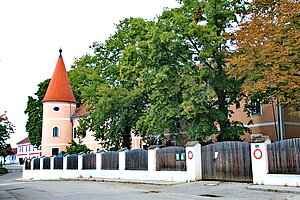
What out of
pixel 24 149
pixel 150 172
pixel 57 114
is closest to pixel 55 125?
pixel 57 114

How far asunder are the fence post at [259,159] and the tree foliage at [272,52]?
12.8ft

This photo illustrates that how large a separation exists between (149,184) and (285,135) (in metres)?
13.6

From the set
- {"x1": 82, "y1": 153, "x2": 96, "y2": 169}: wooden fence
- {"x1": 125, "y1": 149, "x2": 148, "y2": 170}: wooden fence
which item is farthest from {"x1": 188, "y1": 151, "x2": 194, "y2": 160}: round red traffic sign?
{"x1": 82, "y1": 153, "x2": 96, "y2": 169}: wooden fence

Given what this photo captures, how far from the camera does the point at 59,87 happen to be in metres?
56.3

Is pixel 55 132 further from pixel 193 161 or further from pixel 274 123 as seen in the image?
pixel 193 161

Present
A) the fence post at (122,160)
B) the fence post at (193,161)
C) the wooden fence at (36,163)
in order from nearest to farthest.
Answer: the fence post at (193,161)
the fence post at (122,160)
the wooden fence at (36,163)

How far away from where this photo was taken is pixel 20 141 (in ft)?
338

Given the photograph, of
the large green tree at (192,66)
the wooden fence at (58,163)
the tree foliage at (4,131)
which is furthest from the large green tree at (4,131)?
the large green tree at (192,66)

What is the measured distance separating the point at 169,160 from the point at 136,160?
335 cm

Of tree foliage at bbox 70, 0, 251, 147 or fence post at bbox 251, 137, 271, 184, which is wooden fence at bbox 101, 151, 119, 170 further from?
fence post at bbox 251, 137, 271, 184

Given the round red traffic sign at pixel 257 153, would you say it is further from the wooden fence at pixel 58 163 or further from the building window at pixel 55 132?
the building window at pixel 55 132

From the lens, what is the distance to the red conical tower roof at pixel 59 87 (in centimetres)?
5575

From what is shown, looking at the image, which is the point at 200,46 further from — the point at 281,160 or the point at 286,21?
the point at 281,160

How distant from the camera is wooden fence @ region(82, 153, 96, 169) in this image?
2775 centimetres
